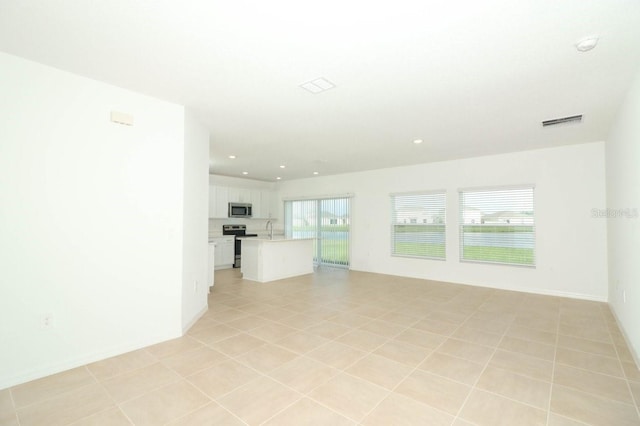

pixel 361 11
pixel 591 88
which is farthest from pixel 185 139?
pixel 591 88

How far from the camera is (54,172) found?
2.61m

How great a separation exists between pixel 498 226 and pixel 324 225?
4455mm

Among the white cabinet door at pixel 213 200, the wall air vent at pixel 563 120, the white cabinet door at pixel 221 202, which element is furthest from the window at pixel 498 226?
the white cabinet door at pixel 213 200

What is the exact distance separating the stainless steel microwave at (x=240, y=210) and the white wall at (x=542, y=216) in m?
3.95

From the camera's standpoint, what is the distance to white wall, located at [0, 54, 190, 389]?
2.43 m

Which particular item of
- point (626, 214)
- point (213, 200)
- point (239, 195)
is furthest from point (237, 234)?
point (626, 214)

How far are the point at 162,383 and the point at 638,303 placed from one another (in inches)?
168

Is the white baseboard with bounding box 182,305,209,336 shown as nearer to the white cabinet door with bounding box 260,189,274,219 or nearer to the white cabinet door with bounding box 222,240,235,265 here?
the white cabinet door with bounding box 222,240,235,265

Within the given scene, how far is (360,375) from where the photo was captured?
2.56m

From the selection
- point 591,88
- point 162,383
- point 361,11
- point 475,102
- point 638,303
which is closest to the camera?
point 361,11

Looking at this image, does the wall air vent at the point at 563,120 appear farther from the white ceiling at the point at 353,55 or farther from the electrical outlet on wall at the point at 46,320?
the electrical outlet on wall at the point at 46,320

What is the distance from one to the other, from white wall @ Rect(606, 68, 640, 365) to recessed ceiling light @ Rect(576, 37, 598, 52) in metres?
0.88

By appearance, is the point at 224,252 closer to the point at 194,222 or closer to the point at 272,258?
the point at 272,258

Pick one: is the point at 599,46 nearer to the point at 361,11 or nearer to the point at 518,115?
the point at 518,115
